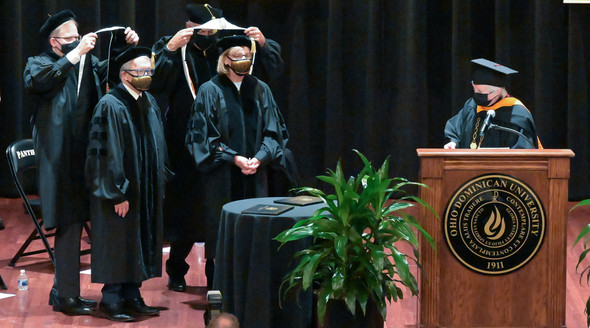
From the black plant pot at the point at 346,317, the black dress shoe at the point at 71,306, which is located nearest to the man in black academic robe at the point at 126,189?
the black dress shoe at the point at 71,306

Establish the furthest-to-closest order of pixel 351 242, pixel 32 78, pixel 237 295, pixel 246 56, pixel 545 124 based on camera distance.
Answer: pixel 545 124
pixel 246 56
pixel 32 78
pixel 237 295
pixel 351 242

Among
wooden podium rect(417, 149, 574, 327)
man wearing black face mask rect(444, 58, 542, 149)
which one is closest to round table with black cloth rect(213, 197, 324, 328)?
wooden podium rect(417, 149, 574, 327)

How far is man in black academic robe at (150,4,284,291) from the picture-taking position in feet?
20.9

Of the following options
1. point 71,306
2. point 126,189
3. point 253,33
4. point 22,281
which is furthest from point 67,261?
point 253,33

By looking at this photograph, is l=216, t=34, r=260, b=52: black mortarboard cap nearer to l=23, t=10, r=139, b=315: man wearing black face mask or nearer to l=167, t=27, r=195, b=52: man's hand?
l=167, t=27, r=195, b=52: man's hand

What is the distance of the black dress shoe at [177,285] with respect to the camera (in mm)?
6426

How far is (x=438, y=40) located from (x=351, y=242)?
187 inches

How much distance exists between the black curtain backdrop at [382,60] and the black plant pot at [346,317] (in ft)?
14.5

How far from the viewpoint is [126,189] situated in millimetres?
5641

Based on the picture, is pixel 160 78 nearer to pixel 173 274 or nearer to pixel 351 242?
pixel 173 274

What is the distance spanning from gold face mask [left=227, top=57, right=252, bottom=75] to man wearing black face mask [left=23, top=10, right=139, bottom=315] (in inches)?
33.1

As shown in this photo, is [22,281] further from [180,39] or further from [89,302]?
[180,39]

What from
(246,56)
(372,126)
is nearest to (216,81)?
(246,56)

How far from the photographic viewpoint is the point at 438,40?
9133 mm
